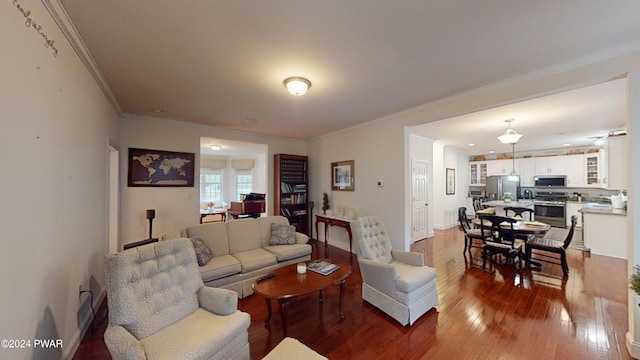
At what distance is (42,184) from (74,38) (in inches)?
48.5

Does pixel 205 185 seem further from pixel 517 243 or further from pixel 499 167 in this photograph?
pixel 499 167

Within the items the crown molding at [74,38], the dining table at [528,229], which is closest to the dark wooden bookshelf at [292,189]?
the crown molding at [74,38]

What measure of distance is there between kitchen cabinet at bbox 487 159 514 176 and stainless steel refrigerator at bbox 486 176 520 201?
29 cm

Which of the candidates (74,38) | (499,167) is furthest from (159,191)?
(499,167)

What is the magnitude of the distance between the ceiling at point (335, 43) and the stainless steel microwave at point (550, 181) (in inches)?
280

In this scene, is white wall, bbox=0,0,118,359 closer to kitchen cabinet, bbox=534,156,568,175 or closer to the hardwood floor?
the hardwood floor

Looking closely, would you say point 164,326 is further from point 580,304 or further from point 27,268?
point 580,304

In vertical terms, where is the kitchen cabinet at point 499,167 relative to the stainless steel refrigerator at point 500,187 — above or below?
above

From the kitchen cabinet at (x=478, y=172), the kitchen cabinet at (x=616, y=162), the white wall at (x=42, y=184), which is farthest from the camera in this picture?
the kitchen cabinet at (x=478, y=172)

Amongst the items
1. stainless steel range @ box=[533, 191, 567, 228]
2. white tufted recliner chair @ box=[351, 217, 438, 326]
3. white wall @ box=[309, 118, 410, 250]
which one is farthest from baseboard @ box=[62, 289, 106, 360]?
stainless steel range @ box=[533, 191, 567, 228]

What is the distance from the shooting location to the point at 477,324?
2.40 meters

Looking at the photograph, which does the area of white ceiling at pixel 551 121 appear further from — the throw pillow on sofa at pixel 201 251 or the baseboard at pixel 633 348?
the throw pillow on sofa at pixel 201 251

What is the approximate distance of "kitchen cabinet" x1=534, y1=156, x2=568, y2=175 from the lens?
7.25 m

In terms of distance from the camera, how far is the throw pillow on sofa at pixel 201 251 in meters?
2.82
